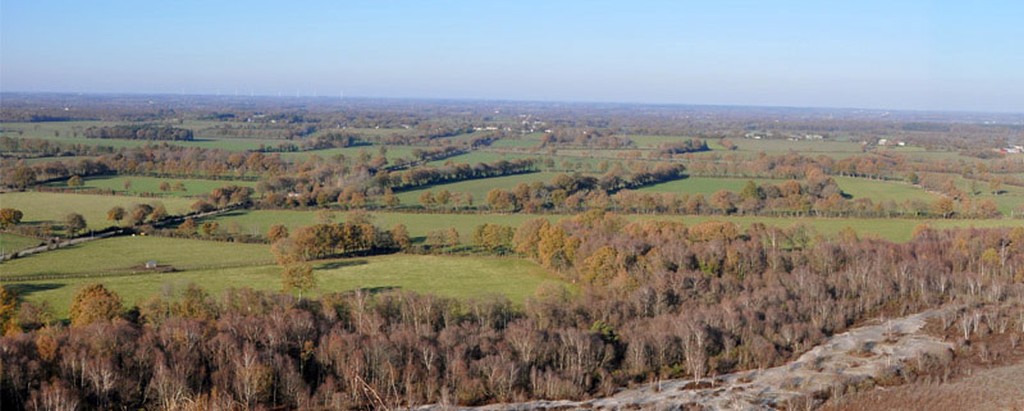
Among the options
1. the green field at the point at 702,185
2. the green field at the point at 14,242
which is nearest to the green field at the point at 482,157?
the green field at the point at 702,185

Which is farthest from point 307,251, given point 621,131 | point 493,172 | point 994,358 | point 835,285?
point 621,131

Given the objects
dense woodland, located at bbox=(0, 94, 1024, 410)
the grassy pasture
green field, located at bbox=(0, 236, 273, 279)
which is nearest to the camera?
dense woodland, located at bbox=(0, 94, 1024, 410)

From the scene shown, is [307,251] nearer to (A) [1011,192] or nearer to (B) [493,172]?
(B) [493,172]

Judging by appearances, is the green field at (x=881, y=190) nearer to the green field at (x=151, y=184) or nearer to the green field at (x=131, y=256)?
the green field at (x=131, y=256)

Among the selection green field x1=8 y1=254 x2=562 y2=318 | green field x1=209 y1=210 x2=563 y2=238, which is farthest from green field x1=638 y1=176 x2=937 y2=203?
green field x1=8 y1=254 x2=562 y2=318

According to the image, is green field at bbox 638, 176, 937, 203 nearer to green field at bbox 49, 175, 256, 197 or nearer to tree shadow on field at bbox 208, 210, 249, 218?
tree shadow on field at bbox 208, 210, 249, 218
